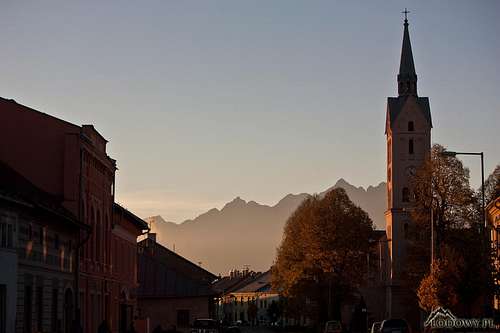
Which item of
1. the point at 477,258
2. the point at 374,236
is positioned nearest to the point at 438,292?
the point at 477,258

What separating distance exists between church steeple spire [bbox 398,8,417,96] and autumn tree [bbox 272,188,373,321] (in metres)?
29.3

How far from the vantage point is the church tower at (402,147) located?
11131 centimetres

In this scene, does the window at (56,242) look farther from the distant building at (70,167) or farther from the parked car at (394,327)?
the parked car at (394,327)

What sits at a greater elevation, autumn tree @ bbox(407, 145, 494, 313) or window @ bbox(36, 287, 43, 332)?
autumn tree @ bbox(407, 145, 494, 313)

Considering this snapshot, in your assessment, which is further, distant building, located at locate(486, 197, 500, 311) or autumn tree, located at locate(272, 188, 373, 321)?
autumn tree, located at locate(272, 188, 373, 321)

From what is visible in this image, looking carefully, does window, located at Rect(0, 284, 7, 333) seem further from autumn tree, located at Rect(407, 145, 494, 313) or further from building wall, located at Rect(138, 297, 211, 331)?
autumn tree, located at Rect(407, 145, 494, 313)

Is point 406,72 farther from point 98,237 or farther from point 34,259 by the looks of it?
point 34,259

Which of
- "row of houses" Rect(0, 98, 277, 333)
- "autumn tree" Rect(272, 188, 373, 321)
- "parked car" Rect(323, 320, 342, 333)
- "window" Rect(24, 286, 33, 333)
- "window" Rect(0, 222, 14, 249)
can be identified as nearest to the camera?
"window" Rect(0, 222, 14, 249)

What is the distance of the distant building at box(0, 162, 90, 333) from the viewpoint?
29.3 meters

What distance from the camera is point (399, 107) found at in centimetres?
11631

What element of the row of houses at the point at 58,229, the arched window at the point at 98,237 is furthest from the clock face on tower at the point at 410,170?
the arched window at the point at 98,237

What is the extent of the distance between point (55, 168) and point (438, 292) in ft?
90.5

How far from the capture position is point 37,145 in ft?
136

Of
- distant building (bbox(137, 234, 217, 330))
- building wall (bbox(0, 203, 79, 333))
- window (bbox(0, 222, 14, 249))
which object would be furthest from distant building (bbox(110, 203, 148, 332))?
window (bbox(0, 222, 14, 249))
